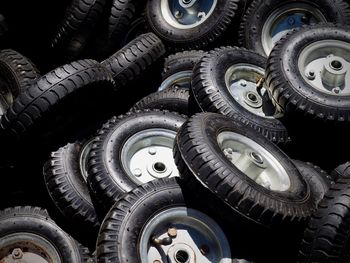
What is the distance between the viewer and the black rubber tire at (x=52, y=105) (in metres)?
3.50

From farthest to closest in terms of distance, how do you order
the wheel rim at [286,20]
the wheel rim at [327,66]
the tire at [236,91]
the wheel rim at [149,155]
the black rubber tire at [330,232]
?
the wheel rim at [286,20] → the wheel rim at [327,66] → the tire at [236,91] → the wheel rim at [149,155] → the black rubber tire at [330,232]

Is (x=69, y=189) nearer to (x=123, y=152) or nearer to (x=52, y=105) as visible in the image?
(x=123, y=152)

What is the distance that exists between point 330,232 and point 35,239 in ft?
7.14

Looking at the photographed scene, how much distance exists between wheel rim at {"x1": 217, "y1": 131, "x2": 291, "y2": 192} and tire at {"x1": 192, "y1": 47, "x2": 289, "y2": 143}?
0.89ft

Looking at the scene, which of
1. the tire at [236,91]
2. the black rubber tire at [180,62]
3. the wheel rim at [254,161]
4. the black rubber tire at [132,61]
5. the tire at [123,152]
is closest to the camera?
the tire at [123,152]

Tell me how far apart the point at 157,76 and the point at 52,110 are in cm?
145

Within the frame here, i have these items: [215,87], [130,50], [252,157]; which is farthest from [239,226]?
[130,50]

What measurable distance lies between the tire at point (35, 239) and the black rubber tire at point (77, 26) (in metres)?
1.74

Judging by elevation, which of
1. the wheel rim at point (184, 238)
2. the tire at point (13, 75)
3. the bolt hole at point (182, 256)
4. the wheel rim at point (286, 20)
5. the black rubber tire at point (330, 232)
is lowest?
the bolt hole at point (182, 256)

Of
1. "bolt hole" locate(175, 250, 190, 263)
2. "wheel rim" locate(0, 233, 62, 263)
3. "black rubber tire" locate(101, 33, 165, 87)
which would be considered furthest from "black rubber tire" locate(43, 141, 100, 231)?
"black rubber tire" locate(101, 33, 165, 87)

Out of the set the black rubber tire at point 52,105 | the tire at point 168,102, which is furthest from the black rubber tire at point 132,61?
the tire at point 168,102

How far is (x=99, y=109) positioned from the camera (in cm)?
412

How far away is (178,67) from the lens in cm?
480

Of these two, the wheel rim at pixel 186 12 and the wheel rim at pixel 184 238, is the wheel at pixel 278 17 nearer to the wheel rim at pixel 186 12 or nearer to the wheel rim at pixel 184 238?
the wheel rim at pixel 186 12
